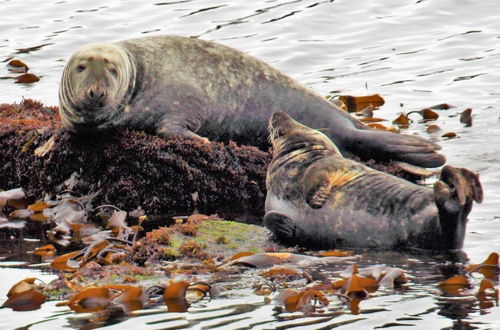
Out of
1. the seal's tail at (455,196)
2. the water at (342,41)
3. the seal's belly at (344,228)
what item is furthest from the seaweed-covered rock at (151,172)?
the seal's tail at (455,196)

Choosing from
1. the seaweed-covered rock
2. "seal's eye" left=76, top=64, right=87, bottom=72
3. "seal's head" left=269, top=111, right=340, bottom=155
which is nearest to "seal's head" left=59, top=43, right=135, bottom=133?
"seal's eye" left=76, top=64, right=87, bottom=72

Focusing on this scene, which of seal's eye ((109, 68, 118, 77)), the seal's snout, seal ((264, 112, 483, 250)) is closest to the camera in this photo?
seal ((264, 112, 483, 250))

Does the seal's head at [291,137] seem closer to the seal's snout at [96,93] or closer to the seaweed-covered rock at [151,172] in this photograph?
the seaweed-covered rock at [151,172]

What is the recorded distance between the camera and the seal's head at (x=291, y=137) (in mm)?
9453

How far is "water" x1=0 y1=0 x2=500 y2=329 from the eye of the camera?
13500mm

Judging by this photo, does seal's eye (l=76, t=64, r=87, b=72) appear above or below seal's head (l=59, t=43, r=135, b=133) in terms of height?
above

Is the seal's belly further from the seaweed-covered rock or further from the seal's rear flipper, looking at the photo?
the seaweed-covered rock

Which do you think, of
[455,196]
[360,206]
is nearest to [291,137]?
[360,206]

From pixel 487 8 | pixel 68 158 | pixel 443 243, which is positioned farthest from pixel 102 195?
pixel 487 8

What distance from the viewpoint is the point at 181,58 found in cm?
1071

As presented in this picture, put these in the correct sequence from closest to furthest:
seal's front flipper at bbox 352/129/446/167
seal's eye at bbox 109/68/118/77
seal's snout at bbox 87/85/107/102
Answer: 1. seal's snout at bbox 87/85/107/102
2. seal's eye at bbox 109/68/118/77
3. seal's front flipper at bbox 352/129/446/167

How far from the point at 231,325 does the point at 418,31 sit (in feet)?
36.1

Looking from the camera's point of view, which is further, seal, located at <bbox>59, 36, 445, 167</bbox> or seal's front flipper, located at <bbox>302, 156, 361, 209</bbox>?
seal, located at <bbox>59, 36, 445, 167</bbox>

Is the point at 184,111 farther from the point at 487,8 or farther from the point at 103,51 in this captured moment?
the point at 487,8
